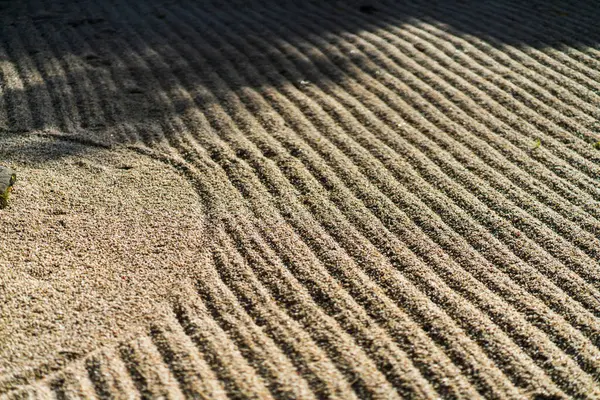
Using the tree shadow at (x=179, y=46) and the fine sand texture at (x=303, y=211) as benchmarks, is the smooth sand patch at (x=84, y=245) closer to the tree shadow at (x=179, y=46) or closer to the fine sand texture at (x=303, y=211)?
the fine sand texture at (x=303, y=211)

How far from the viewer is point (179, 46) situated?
15.0ft

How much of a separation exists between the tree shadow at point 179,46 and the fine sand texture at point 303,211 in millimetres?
23

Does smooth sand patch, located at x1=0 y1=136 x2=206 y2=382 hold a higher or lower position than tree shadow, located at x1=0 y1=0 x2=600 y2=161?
lower

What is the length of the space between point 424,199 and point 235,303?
1134 mm

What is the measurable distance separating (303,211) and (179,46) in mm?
2292

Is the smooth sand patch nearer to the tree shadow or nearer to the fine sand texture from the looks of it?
the fine sand texture

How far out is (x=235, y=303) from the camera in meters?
2.33

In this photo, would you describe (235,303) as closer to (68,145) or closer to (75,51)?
(68,145)

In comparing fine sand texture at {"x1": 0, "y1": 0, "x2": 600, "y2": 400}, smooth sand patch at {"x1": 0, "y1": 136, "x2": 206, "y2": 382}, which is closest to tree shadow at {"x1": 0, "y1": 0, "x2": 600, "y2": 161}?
fine sand texture at {"x1": 0, "y1": 0, "x2": 600, "y2": 400}

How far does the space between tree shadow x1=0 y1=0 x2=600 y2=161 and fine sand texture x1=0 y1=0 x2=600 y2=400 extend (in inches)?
0.9

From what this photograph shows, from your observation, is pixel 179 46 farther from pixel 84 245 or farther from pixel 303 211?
pixel 84 245

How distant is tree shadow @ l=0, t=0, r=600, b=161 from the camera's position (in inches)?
145

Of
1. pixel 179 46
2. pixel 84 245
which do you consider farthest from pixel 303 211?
pixel 179 46

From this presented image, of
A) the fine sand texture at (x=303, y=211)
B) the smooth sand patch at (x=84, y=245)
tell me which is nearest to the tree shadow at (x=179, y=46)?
the fine sand texture at (x=303, y=211)
